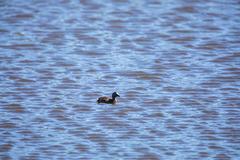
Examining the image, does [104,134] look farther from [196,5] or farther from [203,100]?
[196,5]

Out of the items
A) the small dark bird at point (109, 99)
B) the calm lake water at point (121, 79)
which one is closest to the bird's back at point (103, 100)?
the small dark bird at point (109, 99)

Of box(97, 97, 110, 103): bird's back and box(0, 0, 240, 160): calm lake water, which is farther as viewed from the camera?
box(97, 97, 110, 103): bird's back

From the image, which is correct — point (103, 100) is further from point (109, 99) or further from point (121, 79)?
point (121, 79)

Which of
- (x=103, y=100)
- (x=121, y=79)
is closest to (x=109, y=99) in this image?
(x=103, y=100)

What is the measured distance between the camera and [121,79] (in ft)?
47.4

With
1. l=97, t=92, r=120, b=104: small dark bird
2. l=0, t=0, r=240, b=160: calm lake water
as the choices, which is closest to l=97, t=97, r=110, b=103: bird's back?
l=97, t=92, r=120, b=104: small dark bird

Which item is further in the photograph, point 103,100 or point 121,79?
point 121,79

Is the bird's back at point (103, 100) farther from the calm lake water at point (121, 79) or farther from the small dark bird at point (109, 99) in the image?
the calm lake water at point (121, 79)

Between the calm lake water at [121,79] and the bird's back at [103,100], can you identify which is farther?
the bird's back at [103,100]

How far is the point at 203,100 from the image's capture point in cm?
1333

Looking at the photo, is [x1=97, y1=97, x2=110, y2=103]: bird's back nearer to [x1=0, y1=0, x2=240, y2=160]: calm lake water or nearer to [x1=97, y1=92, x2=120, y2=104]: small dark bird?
[x1=97, y1=92, x2=120, y2=104]: small dark bird

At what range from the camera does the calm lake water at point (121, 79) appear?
1148cm

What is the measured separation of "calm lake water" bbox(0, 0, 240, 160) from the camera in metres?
11.5

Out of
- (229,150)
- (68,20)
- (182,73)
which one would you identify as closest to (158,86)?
(182,73)
